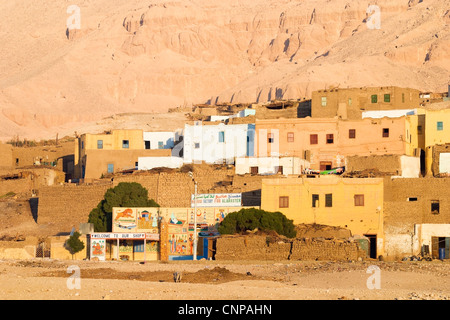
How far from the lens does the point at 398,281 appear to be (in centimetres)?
3170

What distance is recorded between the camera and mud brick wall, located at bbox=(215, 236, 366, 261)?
3762cm

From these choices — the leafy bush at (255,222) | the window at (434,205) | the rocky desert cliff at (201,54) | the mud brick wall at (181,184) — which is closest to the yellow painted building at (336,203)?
the leafy bush at (255,222)

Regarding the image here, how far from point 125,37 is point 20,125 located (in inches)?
1462

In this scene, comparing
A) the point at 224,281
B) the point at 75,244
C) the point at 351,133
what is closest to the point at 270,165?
the point at 351,133

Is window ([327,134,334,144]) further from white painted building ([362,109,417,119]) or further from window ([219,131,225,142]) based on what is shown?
window ([219,131,225,142])

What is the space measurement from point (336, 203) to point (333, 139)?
11.7 m

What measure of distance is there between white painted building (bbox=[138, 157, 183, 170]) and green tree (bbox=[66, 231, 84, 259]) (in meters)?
12.3

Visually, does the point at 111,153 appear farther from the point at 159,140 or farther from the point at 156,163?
the point at 159,140

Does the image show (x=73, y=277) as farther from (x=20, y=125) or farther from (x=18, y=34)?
(x=18, y=34)

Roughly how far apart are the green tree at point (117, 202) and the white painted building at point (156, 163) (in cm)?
650

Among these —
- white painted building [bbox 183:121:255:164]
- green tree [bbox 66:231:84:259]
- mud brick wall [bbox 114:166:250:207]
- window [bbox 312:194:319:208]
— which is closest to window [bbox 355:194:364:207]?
window [bbox 312:194:319:208]

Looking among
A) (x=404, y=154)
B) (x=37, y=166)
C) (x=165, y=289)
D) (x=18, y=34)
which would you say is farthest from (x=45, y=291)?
(x=18, y=34)

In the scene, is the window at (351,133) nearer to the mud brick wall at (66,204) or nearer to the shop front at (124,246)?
the mud brick wall at (66,204)

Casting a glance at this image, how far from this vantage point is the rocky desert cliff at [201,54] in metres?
119
